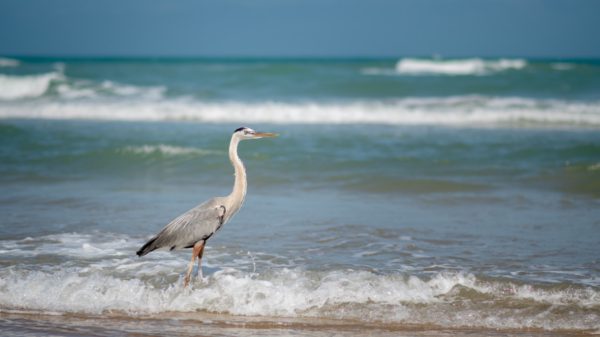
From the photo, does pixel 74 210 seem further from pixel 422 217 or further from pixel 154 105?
pixel 154 105

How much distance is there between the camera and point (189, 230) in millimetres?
4137

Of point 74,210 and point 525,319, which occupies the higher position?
point 74,210

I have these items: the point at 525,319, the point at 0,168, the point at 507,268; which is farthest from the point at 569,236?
the point at 0,168

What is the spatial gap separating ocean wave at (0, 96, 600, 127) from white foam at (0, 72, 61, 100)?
3.87 metres

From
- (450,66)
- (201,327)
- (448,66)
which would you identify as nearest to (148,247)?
(201,327)

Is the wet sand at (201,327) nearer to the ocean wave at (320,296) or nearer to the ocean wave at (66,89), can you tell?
the ocean wave at (320,296)

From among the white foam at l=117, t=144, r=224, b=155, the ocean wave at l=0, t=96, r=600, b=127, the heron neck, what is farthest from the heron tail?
the ocean wave at l=0, t=96, r=600, b=127

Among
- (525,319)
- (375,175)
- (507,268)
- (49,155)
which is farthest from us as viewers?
(49,155)

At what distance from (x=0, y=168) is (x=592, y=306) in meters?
8.81

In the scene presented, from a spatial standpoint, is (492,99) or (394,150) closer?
(394,150)

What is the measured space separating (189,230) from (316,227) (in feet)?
6.93

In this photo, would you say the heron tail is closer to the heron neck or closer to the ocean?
the ocean

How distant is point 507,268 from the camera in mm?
4629

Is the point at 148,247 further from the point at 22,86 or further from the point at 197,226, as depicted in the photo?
the point at 22,86
